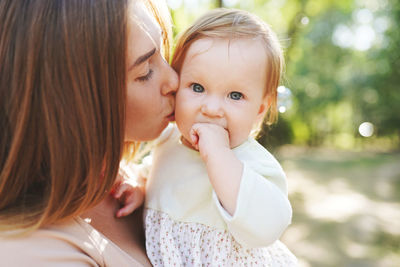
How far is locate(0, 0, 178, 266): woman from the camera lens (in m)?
1.18

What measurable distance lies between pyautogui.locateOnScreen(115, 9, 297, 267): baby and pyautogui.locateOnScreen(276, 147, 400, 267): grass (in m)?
4.46

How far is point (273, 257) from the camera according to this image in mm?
1695

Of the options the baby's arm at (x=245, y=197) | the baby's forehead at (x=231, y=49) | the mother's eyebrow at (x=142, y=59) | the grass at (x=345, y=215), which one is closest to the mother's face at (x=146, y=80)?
the mother's eyebrow at (x=142, y=59)

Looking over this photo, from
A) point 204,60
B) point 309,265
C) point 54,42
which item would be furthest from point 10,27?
point 309,265

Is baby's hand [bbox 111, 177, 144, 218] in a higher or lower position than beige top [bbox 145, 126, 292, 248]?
lower

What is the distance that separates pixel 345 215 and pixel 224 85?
21.3 feet

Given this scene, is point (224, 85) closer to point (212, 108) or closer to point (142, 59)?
point (212, 108)

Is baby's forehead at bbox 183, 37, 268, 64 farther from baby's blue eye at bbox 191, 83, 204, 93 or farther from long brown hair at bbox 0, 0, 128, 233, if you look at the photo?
long brown hair at bbox 0, 0, 128, 233

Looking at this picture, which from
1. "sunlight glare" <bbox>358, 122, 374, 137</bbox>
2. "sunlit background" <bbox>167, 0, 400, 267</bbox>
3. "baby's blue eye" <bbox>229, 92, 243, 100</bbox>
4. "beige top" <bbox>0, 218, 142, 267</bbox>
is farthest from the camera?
"sunlight glare" <bbox>358, 122, 374, 137</bbox>

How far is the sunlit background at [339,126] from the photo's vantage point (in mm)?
6191

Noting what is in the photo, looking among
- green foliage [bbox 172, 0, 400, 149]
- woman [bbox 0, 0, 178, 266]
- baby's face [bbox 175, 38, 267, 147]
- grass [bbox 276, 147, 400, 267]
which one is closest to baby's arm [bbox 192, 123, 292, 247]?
baby's face [bbox 175, 38, 267, 147]

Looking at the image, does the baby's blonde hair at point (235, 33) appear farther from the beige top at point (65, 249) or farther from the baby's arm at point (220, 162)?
the beige top at point (65, 249)

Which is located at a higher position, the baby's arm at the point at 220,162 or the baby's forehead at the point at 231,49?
the baby's forehead at the point at 231,49

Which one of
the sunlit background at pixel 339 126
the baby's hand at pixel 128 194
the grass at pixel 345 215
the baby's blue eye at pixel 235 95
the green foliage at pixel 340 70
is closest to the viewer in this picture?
the baby's blue eye at pixel 235 95
